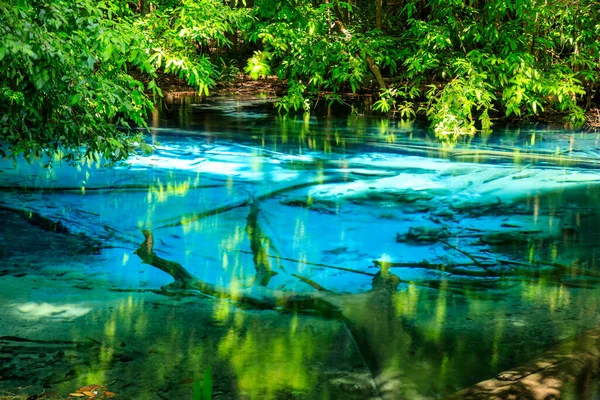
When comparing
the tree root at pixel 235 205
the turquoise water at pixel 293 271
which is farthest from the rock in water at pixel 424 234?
the tree root at pixel 235 205

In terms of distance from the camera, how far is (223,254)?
4684mm

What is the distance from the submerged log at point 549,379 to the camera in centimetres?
248

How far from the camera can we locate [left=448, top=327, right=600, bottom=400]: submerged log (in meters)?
2.48

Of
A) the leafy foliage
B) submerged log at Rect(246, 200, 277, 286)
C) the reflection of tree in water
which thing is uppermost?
the leafy foliage

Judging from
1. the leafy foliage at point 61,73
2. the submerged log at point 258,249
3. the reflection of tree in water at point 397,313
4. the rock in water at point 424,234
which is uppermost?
the leafy foliage at point 61,73

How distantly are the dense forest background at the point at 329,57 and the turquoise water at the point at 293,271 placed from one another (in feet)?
2.02

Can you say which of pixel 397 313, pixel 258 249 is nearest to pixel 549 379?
pixel 397 313

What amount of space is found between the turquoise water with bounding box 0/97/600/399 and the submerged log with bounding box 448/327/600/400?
300mm

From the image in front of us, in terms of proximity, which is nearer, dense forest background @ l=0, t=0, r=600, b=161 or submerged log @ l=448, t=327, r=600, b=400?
submerged log @ l=448, t=327, r=600, b=400

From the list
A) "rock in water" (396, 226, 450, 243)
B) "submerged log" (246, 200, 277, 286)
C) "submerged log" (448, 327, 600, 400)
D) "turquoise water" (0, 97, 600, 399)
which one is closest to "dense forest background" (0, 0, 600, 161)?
"turquoise water" (0, 97, 600, 399)

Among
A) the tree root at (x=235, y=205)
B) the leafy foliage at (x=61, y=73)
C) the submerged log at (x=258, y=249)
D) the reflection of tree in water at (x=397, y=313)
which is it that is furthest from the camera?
the tree root at (x=235, y=205)

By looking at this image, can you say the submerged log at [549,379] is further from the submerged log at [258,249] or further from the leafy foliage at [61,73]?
the leafy foliage at [61,73]

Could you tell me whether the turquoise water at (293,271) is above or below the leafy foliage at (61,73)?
below

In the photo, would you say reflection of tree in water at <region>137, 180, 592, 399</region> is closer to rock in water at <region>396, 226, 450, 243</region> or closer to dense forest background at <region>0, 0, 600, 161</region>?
rock in water at <region>396, 226, 450, 243</region>
